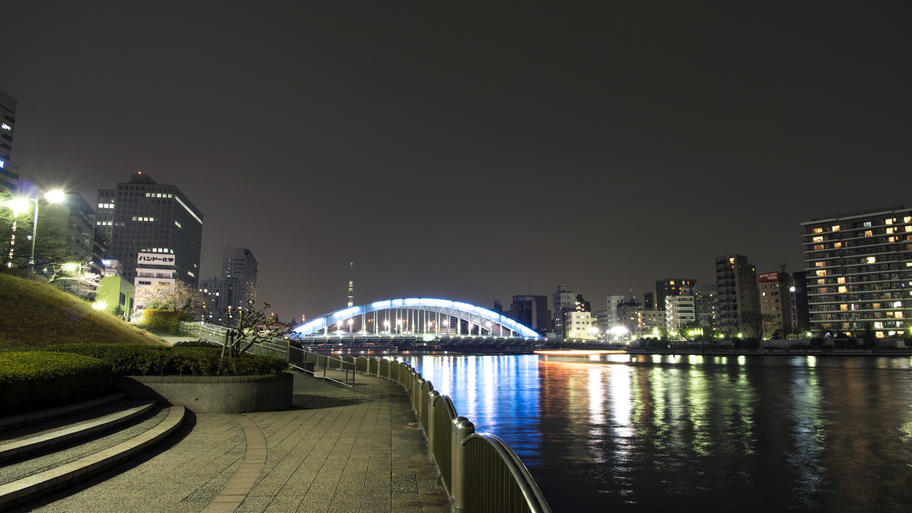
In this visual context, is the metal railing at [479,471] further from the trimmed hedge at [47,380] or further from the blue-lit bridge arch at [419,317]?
the blue-lit bridge arch at [419,317]

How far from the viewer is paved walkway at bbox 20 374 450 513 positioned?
279 inches

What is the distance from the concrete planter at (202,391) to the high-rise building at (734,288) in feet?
585

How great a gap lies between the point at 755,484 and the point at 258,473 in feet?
33.8

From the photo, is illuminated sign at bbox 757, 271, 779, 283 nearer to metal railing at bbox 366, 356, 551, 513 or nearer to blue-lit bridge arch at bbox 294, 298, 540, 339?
blue-lit bridge arch at bbox 294, 298, 540, 339

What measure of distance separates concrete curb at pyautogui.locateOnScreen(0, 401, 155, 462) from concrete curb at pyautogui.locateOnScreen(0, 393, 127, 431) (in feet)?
1.81

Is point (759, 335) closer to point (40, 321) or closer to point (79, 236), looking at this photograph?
point (40, 321)

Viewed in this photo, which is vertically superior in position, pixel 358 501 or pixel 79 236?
pixel 79 236

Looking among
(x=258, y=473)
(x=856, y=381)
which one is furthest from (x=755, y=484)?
(x=856, y=381)

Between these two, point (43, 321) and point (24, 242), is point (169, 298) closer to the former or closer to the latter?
point (24, 242)

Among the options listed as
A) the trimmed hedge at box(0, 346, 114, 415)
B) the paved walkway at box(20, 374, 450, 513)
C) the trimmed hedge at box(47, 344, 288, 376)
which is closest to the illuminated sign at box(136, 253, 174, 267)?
the trimmed hedge at box(47, 344, 288, 376)

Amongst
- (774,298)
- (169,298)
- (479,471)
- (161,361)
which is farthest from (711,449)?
(774,298)

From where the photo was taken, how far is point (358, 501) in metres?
7.32

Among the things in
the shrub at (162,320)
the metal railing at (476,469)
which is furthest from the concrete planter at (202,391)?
the shrub at (162,320)

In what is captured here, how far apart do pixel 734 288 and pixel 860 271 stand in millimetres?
41329
